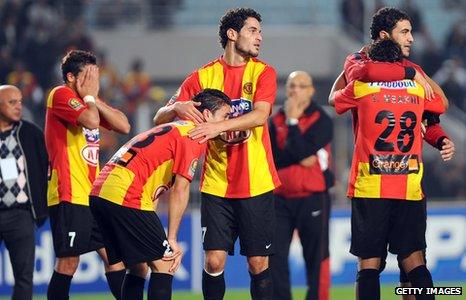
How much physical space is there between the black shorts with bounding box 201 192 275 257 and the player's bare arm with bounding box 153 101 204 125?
0.69 metres

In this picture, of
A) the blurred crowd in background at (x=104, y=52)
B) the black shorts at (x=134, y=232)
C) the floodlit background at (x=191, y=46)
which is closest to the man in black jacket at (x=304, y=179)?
the black shorts at (x=134, y=232)

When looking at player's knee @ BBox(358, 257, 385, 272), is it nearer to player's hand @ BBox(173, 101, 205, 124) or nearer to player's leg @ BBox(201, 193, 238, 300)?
player's leg @ BBox(201, 193, 238, 300)

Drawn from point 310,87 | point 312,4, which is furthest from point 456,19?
point 310,87

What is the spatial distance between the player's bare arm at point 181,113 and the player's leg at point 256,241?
0.87 metres

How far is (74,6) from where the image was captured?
22375mm

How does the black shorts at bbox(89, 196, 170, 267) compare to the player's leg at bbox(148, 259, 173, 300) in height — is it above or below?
above

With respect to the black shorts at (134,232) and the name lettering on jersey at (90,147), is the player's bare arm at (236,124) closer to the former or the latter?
the black shorts at (134,232)

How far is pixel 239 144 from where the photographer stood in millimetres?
10031

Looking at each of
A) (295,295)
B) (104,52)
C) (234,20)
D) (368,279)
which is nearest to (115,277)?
(368,279)

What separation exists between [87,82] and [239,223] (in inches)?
71.2

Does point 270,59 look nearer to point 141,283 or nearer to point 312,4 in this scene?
point 312,4

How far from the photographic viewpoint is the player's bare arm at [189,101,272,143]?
9.21 meters

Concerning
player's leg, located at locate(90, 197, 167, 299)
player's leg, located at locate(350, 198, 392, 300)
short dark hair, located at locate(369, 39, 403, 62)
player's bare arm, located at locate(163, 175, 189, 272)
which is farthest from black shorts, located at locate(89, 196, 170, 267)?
short dark hair, located at locate(369, 39, 403, 62)

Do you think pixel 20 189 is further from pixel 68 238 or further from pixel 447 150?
pixel 447 150
